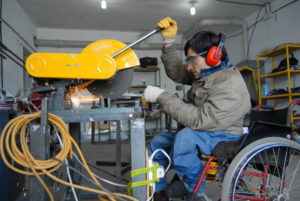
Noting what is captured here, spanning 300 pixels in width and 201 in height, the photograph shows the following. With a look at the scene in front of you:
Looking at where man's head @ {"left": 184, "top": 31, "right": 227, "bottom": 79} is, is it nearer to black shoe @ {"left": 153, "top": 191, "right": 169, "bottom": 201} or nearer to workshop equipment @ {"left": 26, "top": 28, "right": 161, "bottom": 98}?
workshop equipment @ {"left": 26, "top": 28, "right": 161, "bottom": 98}

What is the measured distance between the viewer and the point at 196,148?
0.99 m

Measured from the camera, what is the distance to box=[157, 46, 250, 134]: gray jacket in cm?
96

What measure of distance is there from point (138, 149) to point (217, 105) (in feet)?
1.24

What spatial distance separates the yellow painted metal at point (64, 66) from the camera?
0.83 metres

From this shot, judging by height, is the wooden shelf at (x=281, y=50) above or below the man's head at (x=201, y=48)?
above

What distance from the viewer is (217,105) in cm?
95

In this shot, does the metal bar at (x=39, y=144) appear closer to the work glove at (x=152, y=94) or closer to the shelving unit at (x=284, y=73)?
the work glove at (x=152, y=94)

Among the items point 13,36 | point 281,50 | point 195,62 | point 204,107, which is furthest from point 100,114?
point 281,50

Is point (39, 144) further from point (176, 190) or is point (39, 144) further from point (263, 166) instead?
point (263, 166)

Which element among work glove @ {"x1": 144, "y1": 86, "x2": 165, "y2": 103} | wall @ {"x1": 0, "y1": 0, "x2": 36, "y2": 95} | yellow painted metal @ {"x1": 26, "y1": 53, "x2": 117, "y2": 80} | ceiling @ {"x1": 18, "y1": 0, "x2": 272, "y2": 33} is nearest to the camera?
yellow painted metal @ {"x1": 26, "y1": 53, "x2": 117, "y2": 80}

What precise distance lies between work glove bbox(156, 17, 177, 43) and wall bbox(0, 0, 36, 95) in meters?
2.58

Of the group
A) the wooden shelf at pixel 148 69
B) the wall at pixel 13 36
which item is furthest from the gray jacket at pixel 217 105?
the wooden shelf at pixel 148 69

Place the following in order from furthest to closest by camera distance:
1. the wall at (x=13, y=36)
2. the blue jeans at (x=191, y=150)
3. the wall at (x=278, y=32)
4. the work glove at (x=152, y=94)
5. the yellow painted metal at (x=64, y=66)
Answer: the wall at (x=278, y=32) → the wall at (x=13, y=36) → the work glove at (x=152, y=94) → the blue jeans at (x=191, y=150) → the yellow painted metal at (x=64, y=66)

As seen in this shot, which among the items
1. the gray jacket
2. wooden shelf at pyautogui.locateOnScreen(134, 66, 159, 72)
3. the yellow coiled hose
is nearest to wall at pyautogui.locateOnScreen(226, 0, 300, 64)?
wooden shelf at pyautogui.locateOnScreen(134, 66, 159, 72)
